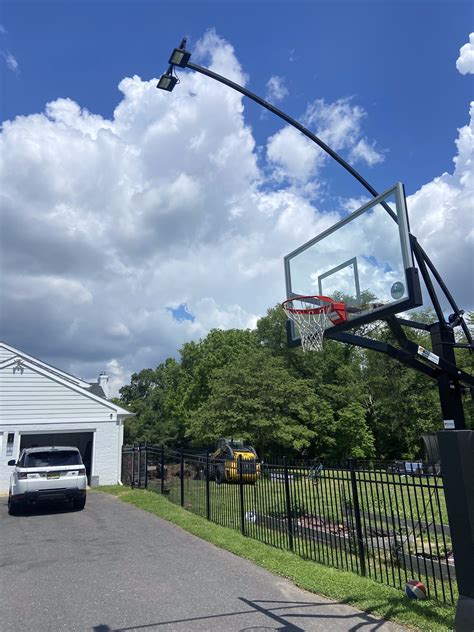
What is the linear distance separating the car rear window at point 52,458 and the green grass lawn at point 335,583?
4.05 meters

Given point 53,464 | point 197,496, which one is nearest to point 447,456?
point 197,496

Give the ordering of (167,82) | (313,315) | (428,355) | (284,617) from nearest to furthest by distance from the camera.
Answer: (284,617)
(428,355)
(167,82)
(313,315)

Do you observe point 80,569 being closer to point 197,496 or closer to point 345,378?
point 197,496

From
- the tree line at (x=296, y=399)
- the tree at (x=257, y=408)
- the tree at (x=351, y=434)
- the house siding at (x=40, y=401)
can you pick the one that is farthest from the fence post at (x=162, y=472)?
the tree at (x=351, y=434)

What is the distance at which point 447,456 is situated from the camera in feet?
16.1

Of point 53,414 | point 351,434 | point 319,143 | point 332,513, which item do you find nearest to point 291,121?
point 319,143

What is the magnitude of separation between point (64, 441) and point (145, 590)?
21670mm

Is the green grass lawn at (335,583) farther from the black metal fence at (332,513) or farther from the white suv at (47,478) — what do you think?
the white suv at (47,478)

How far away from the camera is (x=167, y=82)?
19.1 ft

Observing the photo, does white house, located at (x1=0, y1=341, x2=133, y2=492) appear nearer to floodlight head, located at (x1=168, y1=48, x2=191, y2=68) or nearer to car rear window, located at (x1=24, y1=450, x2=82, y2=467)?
car rear window, located at (x1=24, y1=450, x2=82, y2=467)

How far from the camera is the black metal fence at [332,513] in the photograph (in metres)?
6.33

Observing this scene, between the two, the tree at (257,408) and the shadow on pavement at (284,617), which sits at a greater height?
the tree at (257,408)

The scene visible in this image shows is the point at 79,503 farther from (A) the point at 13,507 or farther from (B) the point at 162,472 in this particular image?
(B) the point at 162,472

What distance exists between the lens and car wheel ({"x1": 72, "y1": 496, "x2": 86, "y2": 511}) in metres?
12.7
